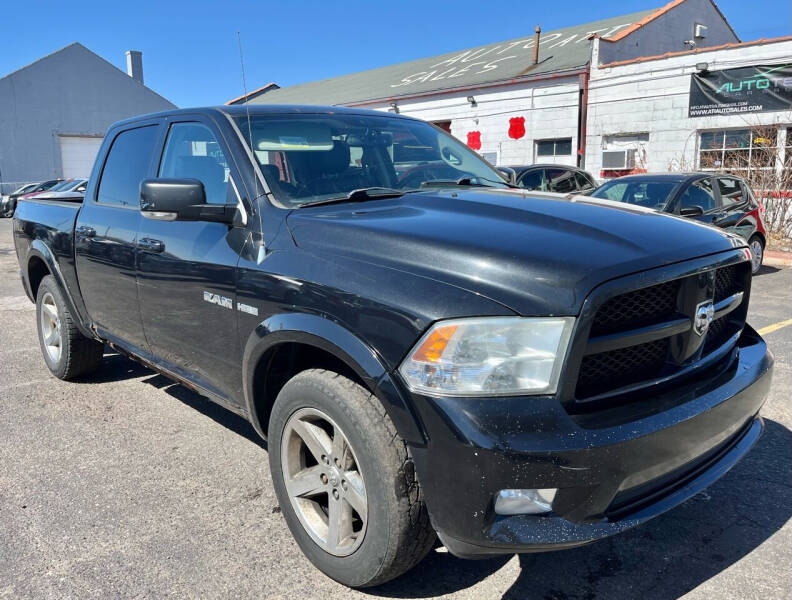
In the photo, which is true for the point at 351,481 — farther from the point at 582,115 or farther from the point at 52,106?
the point at 52,106

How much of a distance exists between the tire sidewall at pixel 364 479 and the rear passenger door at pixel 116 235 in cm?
146

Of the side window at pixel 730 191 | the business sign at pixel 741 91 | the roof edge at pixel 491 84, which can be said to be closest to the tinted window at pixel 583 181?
the side window at pixel 730 191

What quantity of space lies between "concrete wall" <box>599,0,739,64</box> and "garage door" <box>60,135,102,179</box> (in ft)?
85.2

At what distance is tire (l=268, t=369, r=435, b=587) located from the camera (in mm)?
2125

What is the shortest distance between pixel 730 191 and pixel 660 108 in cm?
737

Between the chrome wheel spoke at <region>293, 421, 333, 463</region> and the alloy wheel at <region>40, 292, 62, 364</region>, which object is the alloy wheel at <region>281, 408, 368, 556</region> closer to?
the chrome wheel spoke at <region>293, 421, 333, 463</region>

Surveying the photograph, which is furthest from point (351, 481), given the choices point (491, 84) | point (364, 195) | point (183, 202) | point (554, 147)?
point (491, 84)

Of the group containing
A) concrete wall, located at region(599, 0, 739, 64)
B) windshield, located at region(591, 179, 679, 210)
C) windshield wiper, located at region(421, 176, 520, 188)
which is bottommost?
windshield, located at region(591, 179, 679, 210)

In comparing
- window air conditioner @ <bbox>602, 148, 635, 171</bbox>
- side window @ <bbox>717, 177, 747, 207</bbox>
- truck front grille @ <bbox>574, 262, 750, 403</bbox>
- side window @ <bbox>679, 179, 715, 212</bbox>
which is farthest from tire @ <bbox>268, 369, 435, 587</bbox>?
window air conditioner @ <bbox>602, 148, 635, 171</bbox>

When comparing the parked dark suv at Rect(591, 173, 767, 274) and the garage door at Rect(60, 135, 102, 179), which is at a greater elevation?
the garage door at Rect(60, 135, 102, 179)

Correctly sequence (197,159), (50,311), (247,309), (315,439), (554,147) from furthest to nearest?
1. (554,147)
2. (50,311)
3. (197,159)
4. (247,309)
5. (315,439)

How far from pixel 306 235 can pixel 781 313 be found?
259 inches

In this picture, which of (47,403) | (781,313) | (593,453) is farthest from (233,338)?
(781,313)

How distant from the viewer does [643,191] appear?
9258 millimetres
